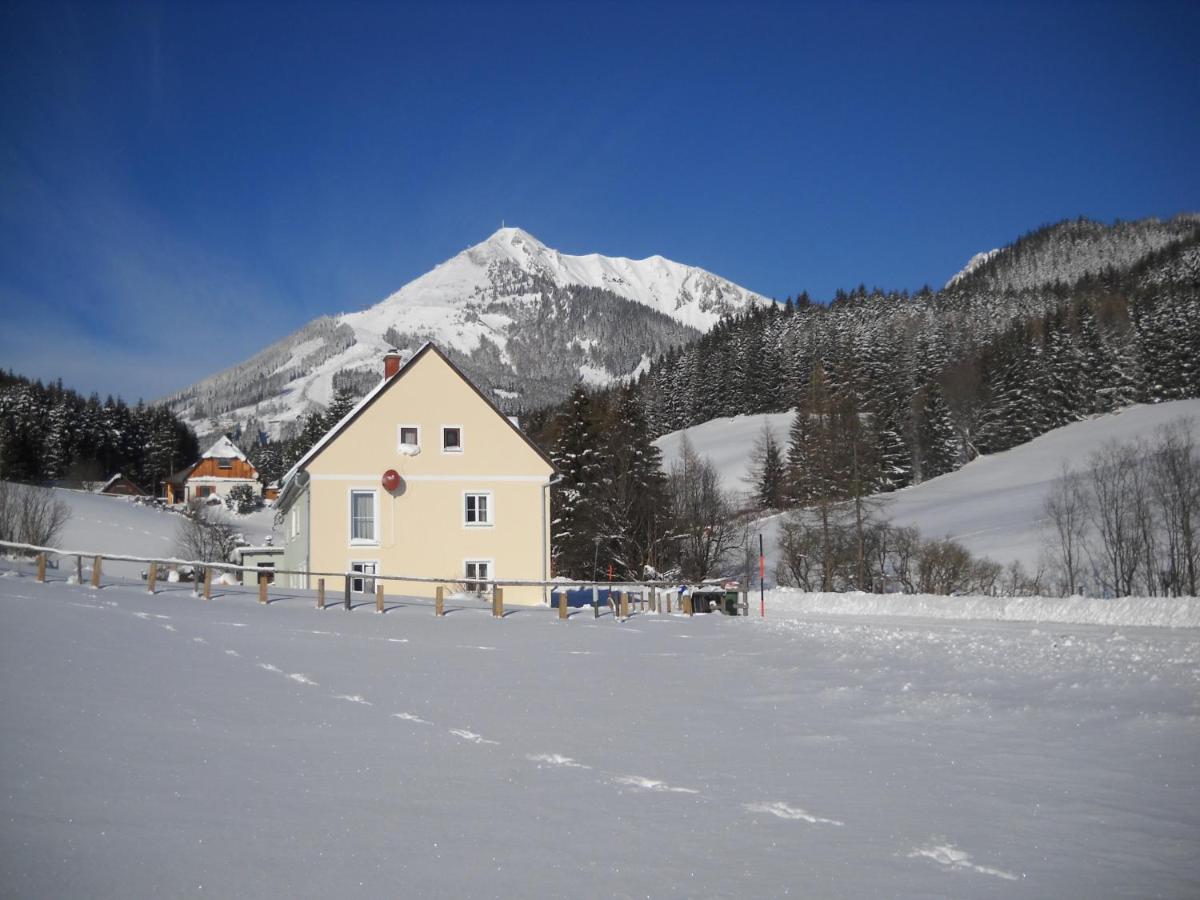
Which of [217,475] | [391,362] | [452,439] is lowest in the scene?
[452,439]

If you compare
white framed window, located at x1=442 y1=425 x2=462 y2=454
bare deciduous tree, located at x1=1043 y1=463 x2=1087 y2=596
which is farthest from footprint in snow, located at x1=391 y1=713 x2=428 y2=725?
bare deciduous tree, located at x1=1043 y1=463 x2=1087 y2=596

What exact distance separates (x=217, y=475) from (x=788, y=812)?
123642 millimetres

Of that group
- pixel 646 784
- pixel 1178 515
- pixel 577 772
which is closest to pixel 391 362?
pixel 577 772

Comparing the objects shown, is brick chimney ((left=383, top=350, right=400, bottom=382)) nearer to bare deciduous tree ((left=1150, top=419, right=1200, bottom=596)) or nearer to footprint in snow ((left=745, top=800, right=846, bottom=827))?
bare deciduous tree ((left=1150, top=419, right=1200, bottom=596))

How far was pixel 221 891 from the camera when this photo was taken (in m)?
6.38

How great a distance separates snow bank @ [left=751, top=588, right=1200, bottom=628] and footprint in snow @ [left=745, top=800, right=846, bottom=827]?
22287mm

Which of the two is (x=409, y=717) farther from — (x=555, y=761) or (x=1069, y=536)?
(x=1069, y=536)

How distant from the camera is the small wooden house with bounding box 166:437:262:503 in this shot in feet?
398

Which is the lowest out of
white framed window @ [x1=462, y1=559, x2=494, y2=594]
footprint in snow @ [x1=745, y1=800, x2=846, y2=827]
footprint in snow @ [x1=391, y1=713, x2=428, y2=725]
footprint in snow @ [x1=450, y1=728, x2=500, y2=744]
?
footprint in snow @ [x1=745, y1=800, x2=846, y2=827]

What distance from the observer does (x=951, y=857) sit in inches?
303

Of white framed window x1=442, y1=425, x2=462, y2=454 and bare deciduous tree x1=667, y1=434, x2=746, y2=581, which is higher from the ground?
white framed window x1=442, y1=425, x2=462, y2=454

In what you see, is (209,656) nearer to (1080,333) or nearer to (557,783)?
(557,783)

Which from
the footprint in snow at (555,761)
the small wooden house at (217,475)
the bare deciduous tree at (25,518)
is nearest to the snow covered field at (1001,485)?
the bare deciduous tree at (25,518)

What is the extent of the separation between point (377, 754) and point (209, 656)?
7.18 metres
